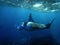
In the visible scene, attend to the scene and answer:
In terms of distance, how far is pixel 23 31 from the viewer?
1894mm

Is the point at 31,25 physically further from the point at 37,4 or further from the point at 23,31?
the point at 37,4

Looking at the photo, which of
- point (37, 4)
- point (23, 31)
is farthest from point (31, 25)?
point (37, 4)

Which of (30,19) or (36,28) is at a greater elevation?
(30,19)

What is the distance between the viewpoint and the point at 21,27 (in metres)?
1.88

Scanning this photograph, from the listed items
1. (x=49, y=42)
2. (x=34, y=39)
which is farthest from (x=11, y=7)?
(x=49, y=42)

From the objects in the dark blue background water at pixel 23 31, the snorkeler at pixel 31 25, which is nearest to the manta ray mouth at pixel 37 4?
the dark blue background water at pixel 23 31

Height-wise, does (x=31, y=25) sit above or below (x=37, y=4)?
below

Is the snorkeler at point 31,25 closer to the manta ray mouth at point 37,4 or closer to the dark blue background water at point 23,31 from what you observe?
the dark blue background water at point 23,31

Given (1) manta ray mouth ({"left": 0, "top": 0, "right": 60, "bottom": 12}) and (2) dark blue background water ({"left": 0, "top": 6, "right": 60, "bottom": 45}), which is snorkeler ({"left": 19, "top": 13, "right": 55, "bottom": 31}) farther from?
(1) manta ray mouth ({"left": 0, "top": 0, "right": 60, "bottom": 12})

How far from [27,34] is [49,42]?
0.35m

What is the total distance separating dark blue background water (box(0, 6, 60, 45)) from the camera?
6.19ft

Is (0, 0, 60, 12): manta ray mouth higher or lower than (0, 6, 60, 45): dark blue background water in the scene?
higher

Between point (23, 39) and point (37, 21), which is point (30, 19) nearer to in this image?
point (37, 21)

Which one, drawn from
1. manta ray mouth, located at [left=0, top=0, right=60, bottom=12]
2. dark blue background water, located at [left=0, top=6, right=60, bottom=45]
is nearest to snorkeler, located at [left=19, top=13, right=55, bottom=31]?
dark blue background water, located at [left=0, top=6, right=60, bottom=45]
